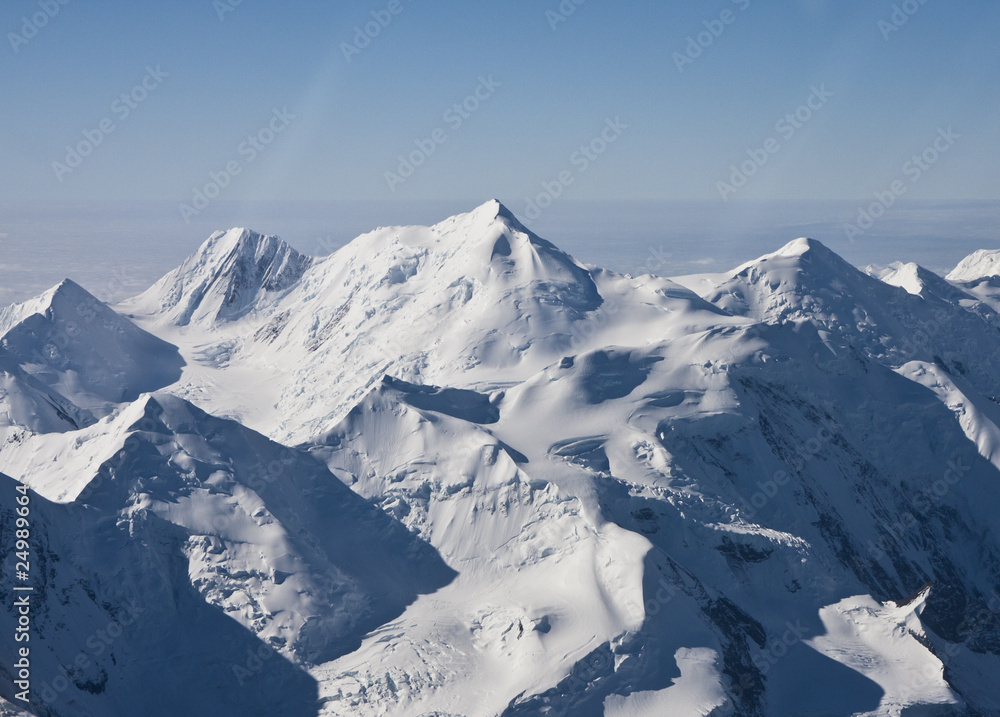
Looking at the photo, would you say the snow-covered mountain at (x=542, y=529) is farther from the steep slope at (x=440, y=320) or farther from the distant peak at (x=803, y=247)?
the distant peak at (x=803, y=247)

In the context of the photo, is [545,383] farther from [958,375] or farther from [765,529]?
[958,375]

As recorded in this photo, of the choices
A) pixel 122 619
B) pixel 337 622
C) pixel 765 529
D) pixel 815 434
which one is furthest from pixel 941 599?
pixel 122 619

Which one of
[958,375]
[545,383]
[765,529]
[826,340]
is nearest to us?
[765,529]

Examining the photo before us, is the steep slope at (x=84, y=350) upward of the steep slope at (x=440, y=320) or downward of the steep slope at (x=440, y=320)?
downward

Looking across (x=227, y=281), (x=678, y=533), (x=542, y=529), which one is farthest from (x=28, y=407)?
(x=227, y=281)

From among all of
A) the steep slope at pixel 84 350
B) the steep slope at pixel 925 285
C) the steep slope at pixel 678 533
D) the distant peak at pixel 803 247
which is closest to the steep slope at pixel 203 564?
the steep slope at pixel 678 533

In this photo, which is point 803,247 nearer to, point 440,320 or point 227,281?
point 440,320

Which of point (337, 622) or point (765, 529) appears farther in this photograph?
point (765, 529)
